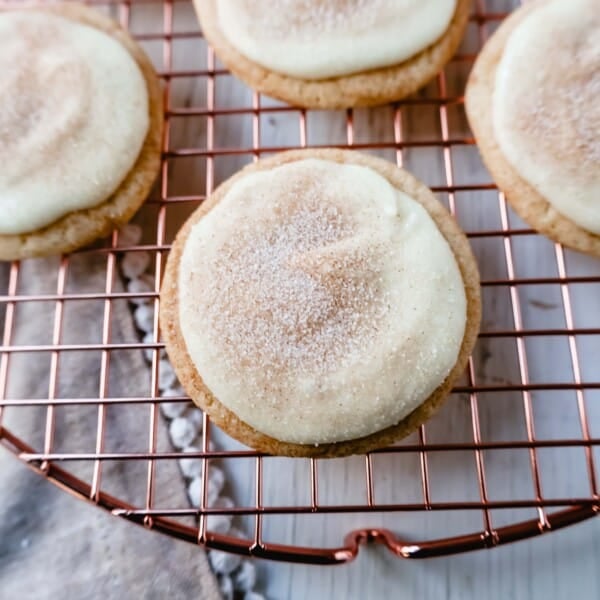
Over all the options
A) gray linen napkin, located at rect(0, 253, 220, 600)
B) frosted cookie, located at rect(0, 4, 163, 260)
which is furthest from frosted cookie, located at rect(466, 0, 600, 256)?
gray linen napkin, located at rect(0, 253, 220, 600)

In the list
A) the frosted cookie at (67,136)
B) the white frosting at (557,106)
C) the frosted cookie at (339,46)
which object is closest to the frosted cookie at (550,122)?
the white frosting at (557,106)

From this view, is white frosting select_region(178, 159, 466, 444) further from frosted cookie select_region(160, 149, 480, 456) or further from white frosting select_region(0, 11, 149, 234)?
white frosting select_region(0, 11, 149, 234)

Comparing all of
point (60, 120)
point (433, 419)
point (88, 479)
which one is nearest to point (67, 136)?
point (60, 120)

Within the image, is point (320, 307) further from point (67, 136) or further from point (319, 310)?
point (67, 136)

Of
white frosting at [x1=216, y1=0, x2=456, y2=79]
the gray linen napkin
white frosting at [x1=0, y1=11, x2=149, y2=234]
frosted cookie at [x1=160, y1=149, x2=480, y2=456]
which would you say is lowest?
the gray linen napkin

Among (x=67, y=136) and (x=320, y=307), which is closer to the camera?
(x=320, y=307)

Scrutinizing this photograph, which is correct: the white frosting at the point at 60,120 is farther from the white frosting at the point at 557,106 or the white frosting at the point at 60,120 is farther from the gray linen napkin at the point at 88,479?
the white frosting at the point at 557,106
